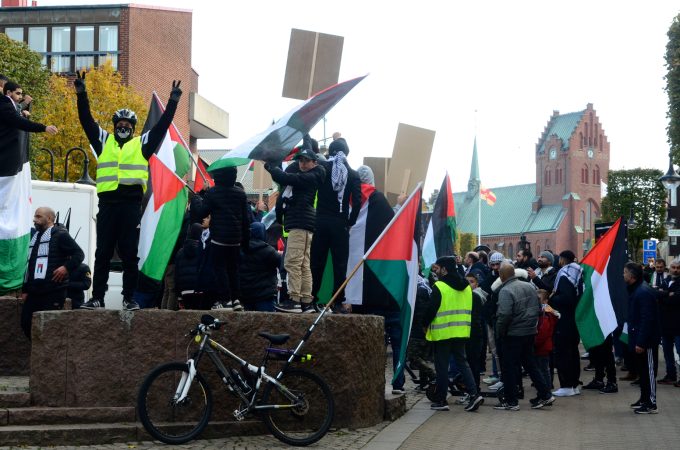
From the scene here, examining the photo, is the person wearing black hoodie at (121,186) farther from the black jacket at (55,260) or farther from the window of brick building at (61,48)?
the window of brick building at (61,48)

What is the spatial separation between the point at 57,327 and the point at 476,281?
7.31 metres

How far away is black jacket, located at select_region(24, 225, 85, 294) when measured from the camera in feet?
34.8

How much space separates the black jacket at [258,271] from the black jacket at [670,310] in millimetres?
7177

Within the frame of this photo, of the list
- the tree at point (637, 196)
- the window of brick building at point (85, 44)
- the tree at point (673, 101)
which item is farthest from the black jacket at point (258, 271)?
the tree at point (637, 196)

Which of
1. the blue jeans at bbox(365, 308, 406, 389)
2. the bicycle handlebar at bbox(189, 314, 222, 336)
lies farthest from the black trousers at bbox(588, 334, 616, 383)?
the bicycle handlebar at bbox(189, 314, 222, 336)

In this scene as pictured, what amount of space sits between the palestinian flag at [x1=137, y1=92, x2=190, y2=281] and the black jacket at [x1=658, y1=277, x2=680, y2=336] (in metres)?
8.70

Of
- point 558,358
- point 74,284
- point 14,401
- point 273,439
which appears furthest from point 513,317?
point 14,401

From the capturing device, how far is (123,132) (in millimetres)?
10102

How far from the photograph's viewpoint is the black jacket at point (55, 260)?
34.8 ft

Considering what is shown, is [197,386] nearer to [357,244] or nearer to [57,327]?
[57,327]

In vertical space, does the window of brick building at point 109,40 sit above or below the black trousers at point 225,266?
above

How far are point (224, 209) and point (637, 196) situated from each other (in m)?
71.1

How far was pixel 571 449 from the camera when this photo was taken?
10.1m

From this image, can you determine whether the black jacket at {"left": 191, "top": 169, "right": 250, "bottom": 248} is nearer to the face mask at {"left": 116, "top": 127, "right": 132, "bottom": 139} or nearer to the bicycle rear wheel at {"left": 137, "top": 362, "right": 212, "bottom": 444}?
the face mask at {"left": 116, "top": 127, "right": 132, "bottom": 139}
